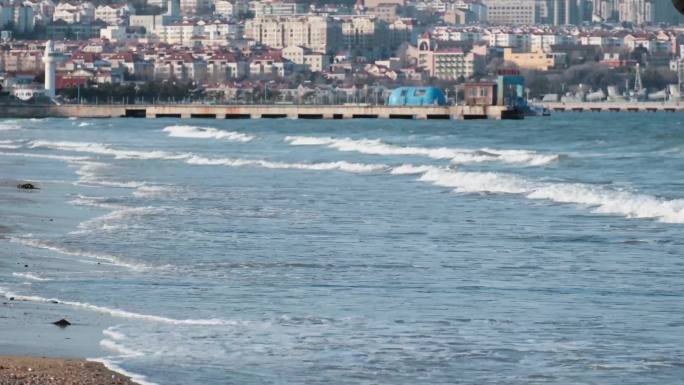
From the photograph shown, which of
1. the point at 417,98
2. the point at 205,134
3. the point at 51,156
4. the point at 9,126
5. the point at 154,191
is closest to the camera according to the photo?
the point at 154,191

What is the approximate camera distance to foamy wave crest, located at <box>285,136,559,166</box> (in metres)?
38.8

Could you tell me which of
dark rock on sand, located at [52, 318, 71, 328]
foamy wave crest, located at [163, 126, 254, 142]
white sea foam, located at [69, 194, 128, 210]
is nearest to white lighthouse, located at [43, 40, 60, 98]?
foamy wave crest, located at [163, 126, 254, 142]

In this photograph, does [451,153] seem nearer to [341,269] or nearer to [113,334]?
[341,269]

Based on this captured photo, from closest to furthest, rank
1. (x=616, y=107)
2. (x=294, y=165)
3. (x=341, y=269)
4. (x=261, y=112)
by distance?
(x=341, y=269) → (x=294, y=165) → (x=261, y=112) → (x=616, y=107)

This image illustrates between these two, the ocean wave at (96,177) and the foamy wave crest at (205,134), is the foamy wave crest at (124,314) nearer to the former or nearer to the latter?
the ocean wave at (96,177)

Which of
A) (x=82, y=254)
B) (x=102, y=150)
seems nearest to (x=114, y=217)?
(x=82, y=254)

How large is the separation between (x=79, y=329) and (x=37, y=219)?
844 cm

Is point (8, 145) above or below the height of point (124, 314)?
below

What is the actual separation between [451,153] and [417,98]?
215ft

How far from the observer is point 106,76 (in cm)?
15225

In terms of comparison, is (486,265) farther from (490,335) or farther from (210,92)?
(210,92)

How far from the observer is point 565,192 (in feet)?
82.1

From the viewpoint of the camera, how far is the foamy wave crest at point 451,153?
3881cm

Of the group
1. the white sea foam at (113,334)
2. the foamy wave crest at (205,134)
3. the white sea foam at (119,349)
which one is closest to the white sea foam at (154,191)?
the white sea foam at (113,334)
